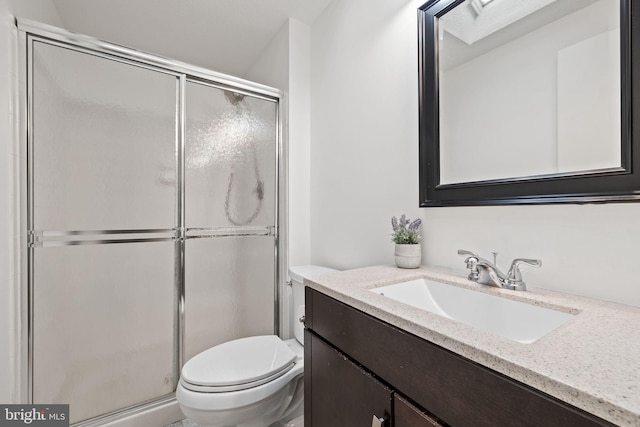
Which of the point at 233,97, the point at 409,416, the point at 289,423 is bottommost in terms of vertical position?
the point at 289,423

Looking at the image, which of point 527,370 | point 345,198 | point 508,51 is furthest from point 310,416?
point 508,51

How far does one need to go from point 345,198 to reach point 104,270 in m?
1.32

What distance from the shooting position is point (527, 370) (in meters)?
0.39

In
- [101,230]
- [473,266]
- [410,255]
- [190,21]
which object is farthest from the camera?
[190,21]

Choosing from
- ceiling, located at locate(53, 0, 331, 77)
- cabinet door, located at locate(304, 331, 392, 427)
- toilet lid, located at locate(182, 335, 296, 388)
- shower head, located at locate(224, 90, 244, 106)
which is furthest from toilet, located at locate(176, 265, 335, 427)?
ceiling, located at locate(53, 0, 331, 77)

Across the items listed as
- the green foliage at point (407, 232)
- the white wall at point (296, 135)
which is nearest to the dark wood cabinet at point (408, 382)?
the green foliage at point (407, 232)

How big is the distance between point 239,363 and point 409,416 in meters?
0.92

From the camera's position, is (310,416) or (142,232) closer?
(310,416)

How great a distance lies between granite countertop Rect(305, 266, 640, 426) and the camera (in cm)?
34

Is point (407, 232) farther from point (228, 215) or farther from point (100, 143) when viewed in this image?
point (100, 143)

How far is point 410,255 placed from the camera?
42.9 inches

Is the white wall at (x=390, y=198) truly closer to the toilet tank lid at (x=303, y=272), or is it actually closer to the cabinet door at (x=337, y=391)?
the toilet tank lid at (x=303, y=272)

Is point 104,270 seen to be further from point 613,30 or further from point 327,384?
point 613,30

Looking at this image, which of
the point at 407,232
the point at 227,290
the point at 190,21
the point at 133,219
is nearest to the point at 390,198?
the point at 407,232
